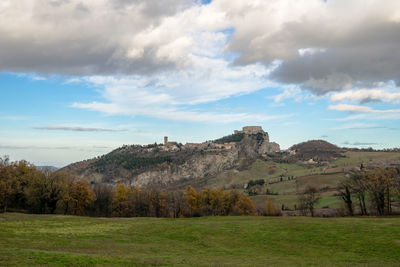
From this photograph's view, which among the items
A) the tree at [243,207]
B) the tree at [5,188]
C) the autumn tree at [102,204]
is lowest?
the tree at [243,207]

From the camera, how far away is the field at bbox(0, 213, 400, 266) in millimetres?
28203

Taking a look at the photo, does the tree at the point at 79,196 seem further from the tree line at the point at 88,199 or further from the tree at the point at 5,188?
the tree at the point at 5,188

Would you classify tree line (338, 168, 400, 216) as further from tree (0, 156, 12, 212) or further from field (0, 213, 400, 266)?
tree (0, 156, 12, 212)

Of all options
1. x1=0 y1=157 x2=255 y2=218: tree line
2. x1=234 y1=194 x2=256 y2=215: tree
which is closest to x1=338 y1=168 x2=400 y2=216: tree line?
x1=234 y1=194 x2=256 y2=215: tree

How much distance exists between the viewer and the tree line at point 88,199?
90.5 metres

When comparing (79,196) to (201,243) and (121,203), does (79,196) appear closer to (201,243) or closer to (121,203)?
(121,203)

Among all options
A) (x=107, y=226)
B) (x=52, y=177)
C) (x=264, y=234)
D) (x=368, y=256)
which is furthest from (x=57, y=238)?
(x=52, y=177)

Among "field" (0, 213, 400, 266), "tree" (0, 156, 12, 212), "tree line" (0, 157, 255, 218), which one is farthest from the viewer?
"tree line" (0, 157, 255, 218)

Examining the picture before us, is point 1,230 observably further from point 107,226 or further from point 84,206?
point 84,206

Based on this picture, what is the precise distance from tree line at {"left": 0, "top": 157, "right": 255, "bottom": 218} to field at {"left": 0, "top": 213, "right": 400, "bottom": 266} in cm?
3618

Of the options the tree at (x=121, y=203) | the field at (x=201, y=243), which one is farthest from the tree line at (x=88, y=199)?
the field at (x=201, y=243)

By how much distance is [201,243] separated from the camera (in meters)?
44.0

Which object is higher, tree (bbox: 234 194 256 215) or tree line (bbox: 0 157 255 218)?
tree line (bbox: 0 157 255 218)

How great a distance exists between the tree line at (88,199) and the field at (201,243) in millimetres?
36178
